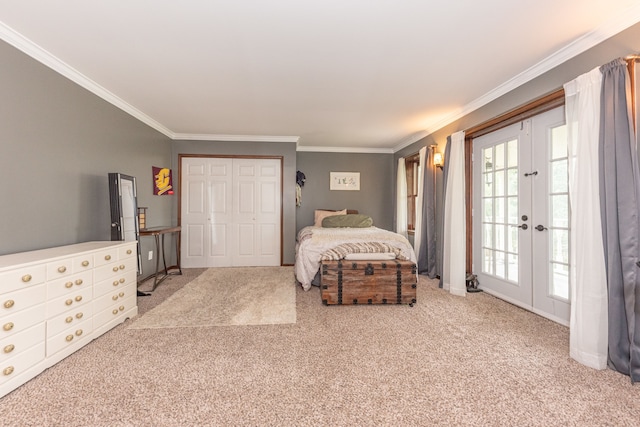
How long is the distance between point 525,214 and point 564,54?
1.49 m

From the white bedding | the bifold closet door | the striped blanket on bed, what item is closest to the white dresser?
the white bedding

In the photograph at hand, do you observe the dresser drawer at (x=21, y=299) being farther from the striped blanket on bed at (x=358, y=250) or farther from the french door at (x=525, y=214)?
the french door at (x=525, y=214)

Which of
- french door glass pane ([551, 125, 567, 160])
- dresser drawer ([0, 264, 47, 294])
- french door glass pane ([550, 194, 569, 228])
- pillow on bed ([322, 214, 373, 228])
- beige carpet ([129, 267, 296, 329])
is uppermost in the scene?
french door glass pane ([551, 125, 567, 160])

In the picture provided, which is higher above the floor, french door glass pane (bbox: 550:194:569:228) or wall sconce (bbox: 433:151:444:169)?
wall sconce (bbox: 433:151:444:169)

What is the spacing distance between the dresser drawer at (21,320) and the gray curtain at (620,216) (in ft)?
12.3

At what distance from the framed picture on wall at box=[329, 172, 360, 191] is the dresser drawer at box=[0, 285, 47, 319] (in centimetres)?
474

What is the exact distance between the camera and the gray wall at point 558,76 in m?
1.86

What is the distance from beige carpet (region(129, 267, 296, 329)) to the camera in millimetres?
2586

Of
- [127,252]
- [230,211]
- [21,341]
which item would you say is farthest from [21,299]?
[230,211]

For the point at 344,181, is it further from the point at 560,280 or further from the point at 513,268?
the point at 560,280

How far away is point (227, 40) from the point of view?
208 cm

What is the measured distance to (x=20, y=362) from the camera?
1639mm

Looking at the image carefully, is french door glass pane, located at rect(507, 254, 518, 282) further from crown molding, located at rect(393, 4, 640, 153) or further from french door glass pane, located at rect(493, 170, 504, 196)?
crown molding, located at rect(393, 4, 640, 153)

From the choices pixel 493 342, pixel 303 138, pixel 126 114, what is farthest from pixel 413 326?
pixel 126 114
